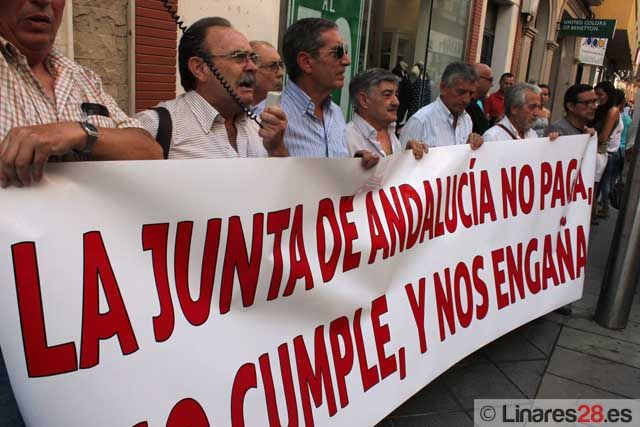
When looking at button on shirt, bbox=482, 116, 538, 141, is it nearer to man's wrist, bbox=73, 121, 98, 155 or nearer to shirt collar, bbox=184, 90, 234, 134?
shirt collar, bbox=184, 90, 234, 134

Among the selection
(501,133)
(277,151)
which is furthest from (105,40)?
(501,133)

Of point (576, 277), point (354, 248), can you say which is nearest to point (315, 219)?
point (354, 248)

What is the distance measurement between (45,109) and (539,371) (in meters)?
2.88

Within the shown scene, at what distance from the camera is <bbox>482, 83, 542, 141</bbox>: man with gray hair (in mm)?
3725

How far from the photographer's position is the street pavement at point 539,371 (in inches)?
108

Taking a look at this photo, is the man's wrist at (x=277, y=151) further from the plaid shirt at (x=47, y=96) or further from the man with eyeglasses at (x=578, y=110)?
the man with eyeglasses at (x=578, y=110)

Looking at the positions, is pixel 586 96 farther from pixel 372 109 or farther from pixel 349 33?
pixel 349 33

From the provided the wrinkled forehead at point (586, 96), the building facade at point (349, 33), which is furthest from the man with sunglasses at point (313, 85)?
the wrinkled forehead at point (586, 96)

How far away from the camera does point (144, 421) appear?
145cm

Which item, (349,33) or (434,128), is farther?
(349,33)

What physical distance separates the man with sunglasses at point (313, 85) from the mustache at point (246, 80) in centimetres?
53

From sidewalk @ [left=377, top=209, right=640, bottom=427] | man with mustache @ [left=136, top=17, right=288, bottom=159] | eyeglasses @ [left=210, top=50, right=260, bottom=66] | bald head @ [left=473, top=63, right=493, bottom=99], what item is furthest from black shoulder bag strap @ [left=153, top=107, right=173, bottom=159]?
bald head @ [left=473, top=63, right=493, bottom=99]

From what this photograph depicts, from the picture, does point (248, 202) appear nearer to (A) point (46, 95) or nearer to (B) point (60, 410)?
(A) point (46, 95)

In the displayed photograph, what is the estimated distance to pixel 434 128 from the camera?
355 centimetres
